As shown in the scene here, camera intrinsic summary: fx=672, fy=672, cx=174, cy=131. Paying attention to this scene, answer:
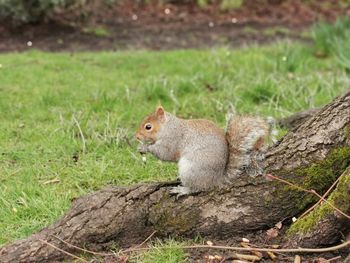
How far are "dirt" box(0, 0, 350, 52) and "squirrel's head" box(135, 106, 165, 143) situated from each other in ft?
16.1

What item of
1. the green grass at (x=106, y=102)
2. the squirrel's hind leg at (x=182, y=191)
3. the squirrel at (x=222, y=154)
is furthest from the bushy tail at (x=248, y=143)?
the green grass at (x=106, y=102)

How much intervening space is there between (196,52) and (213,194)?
456cm

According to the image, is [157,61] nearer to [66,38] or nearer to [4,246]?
[66,38]

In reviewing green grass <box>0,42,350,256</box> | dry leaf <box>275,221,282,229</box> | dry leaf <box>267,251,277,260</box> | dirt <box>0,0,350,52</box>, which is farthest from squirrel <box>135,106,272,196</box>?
dirt <box>0,0,350,52</box>

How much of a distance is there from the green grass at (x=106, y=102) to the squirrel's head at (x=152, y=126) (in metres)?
0.44

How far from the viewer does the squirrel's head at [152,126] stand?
3250 millimetres

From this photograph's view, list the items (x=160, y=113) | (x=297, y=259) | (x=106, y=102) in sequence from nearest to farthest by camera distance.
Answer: (x=297, y=259) → (x=160, y=113) → (x=106, y=102)

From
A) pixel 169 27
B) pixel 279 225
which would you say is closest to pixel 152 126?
pixel 279 225

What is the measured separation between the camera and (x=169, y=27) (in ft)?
31.4

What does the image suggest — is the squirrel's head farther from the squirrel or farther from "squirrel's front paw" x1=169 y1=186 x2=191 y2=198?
"squirrel's front paw" x1=169 y1=186 x2=191 y2=198

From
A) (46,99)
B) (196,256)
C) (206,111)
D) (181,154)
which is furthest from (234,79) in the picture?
(196,256)

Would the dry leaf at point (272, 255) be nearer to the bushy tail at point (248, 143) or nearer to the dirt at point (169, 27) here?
the bushy tail at point (248, 143)

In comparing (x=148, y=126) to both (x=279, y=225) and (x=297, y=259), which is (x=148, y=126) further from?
(x=297, y=259)

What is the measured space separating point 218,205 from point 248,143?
0.29 m
